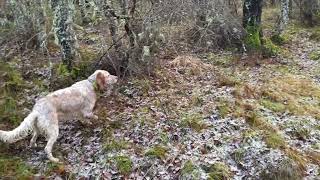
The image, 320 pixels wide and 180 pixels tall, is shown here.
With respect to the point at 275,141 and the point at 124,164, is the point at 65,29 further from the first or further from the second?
the point at 275,141

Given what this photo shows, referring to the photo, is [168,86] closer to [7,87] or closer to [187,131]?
[187,131]

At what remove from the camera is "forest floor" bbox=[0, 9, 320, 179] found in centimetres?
736

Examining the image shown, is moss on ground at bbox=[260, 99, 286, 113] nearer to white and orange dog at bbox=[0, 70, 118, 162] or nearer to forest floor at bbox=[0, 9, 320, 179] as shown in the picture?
forest floor at bbox=[0, 9, 320, 179]

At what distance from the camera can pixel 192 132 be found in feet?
27.5

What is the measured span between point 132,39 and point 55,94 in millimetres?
3162

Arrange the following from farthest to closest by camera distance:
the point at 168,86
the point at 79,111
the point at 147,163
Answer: the point at 168,86 → the point at 79,111 → the point at 147,163

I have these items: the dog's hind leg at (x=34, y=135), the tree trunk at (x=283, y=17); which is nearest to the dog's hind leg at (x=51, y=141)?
the dog's hind leg at (x=34, y=135)

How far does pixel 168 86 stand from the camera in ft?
33.6

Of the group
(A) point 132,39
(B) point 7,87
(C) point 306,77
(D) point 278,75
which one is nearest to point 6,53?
(B) point 7,87

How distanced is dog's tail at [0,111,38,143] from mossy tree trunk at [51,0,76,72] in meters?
3.06

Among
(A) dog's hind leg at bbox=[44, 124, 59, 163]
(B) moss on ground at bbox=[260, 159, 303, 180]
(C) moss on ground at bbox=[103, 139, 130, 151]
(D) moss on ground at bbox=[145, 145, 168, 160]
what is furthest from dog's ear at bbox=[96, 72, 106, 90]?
(B) moss on ground at bbox=[260, 159, 303, 180]

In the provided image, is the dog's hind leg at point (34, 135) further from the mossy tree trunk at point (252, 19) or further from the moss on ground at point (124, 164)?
the mossy tree trunk at point (252, 19)

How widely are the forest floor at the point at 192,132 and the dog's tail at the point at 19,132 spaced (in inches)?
21.8

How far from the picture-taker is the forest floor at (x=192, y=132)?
24.1 ft
